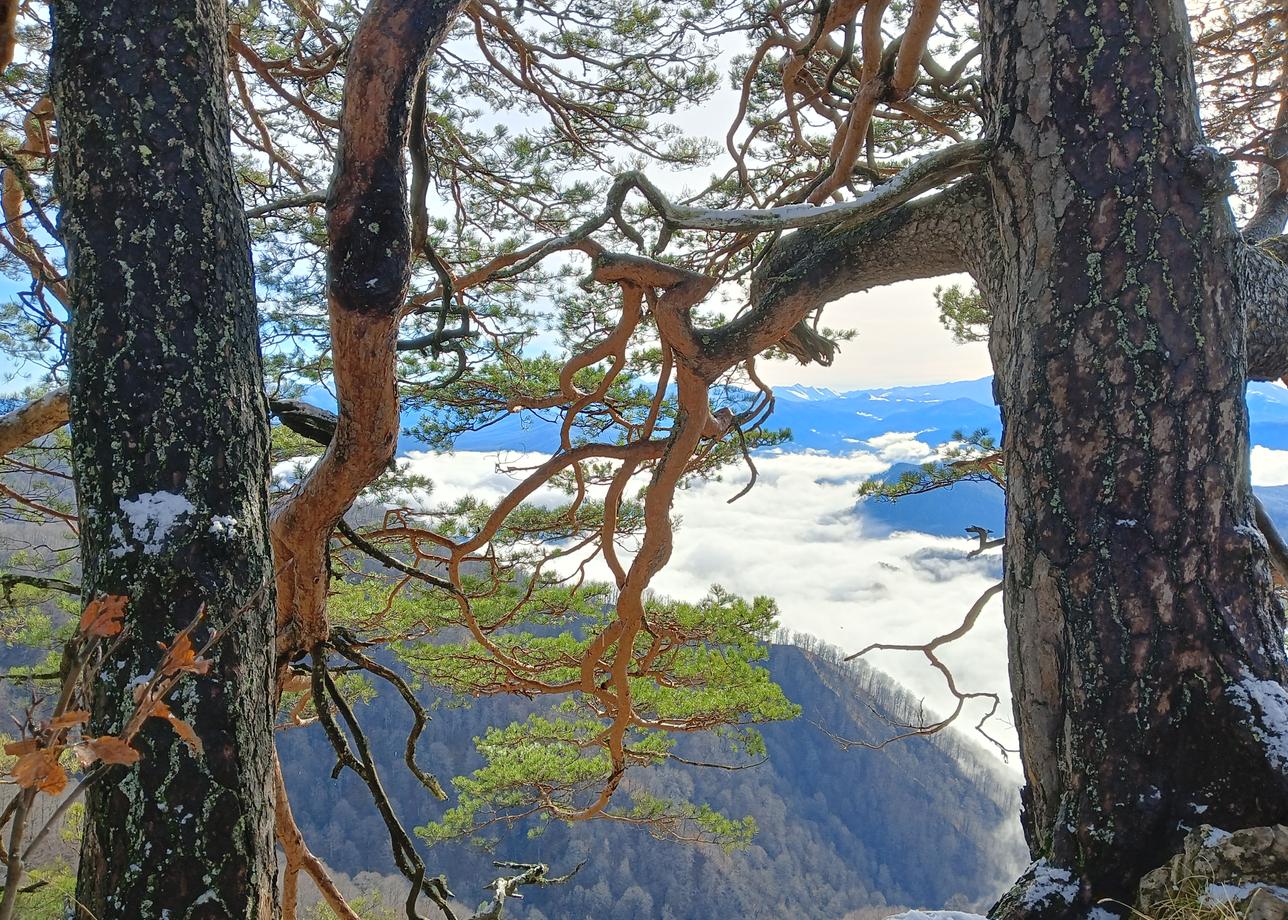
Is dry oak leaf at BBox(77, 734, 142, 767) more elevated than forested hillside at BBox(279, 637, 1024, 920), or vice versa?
dry oak leaf at BBox(77, 734, 142, 767)

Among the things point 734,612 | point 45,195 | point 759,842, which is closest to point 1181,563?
point 734,612

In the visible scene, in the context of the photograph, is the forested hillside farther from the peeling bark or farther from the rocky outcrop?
the rocky outcrop

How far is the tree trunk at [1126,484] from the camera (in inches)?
43.1

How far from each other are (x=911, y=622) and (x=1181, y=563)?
17.9m

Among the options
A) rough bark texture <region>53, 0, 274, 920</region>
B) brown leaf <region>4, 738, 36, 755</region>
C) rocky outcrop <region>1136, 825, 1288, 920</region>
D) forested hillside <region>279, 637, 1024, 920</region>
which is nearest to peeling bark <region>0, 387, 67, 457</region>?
rough bark texture <region>53, 0, 274, 920</region>

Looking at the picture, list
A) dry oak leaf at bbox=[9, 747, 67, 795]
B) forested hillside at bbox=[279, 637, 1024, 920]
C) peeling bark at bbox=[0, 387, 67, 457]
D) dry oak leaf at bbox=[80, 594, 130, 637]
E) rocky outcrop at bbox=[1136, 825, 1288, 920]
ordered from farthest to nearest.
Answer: forested hillside at bbox=[279, 637, 1024, 920] < peeling bark at bbox=[0, 387, 67, 457] < rocky outcrop at bbox=[1136, 825, 1288, 920] < dry oak leaf at bbox=[80, 594, 130, 637] < dry oak leaf at bbox=[9, 747, 67, 795]

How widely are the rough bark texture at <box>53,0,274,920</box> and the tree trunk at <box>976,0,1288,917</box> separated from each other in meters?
1.14

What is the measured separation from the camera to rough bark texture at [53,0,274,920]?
0.93 metres

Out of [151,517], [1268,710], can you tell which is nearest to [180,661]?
[151,517]

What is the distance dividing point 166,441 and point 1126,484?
140 centimetres

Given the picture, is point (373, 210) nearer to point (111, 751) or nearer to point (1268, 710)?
point (111, 751)

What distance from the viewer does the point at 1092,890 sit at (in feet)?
3.59

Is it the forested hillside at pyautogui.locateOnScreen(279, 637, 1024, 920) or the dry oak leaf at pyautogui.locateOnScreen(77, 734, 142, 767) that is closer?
the dry oak leaf at pyautogui.locateOnScreen(77, 734, 142, 767)

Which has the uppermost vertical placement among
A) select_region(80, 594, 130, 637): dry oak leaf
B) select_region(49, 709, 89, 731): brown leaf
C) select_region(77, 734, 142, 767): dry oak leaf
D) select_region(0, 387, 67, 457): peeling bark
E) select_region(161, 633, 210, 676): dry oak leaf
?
select_region(0, 387, 67, 457): peeling bark
